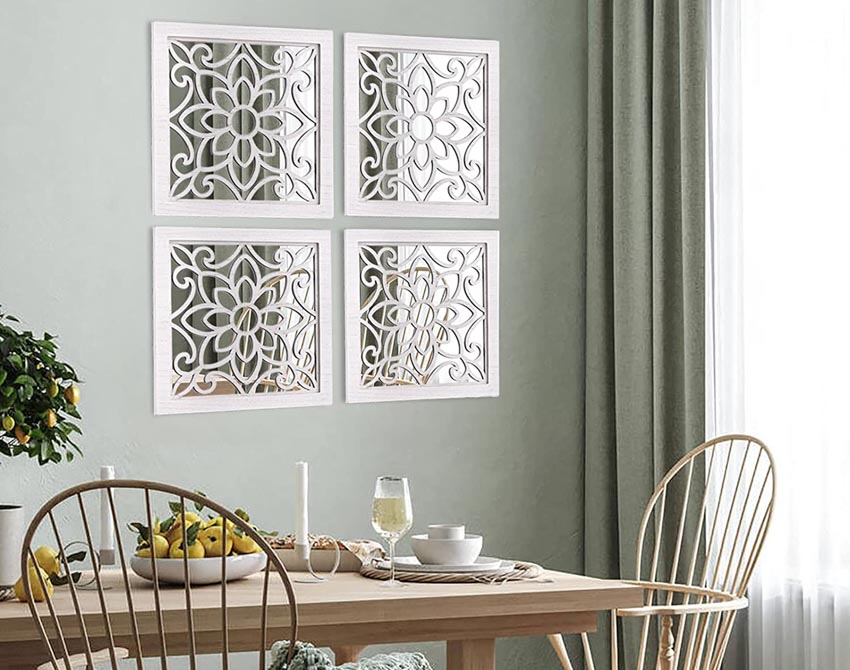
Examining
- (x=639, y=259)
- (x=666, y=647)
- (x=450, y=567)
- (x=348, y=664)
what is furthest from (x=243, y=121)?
(x=348, y=664)

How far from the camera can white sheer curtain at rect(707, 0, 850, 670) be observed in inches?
138

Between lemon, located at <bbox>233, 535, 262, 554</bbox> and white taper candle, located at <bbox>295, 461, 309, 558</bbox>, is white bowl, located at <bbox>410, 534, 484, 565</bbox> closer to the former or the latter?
white taper candle, located at <bbox>295, 461, 309, 558</bbox>

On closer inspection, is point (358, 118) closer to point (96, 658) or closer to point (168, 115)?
point (168, 115)

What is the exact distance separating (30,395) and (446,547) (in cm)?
94

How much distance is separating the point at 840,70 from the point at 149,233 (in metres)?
1.85

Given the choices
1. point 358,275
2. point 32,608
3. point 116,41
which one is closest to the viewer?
point 32,608

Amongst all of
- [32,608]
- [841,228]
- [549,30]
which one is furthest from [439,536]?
[549,30]

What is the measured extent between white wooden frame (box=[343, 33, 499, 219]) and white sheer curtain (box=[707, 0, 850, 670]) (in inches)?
27.2

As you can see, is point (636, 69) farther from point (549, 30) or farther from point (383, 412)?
point (383, 412)

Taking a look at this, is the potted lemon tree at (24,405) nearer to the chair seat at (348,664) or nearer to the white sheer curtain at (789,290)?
the chair seat at (348,664)

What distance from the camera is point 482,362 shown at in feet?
14.2

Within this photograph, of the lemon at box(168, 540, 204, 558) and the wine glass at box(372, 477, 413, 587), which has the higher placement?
the wine glass at box(372, 477, 413, 587)

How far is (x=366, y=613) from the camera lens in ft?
9.23

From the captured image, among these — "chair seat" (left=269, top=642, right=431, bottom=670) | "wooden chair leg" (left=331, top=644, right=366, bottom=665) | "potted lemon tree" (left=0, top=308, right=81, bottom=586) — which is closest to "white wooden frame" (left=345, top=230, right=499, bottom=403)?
"wooden chair leg" (left=331, top=644, right=366, bottom=665)
